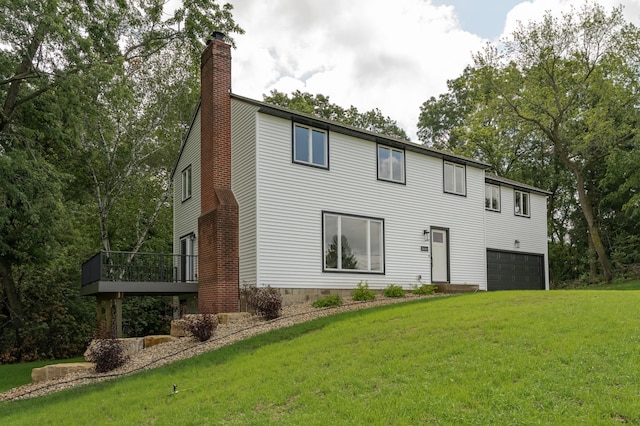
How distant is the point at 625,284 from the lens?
2386cm

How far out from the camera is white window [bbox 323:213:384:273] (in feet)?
51.3

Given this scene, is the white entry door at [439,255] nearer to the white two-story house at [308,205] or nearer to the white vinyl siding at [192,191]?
the white two-story house at [308,205]

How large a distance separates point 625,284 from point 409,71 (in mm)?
13611

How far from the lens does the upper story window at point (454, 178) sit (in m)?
19.5

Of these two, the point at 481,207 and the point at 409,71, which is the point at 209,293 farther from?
the point at 409,71

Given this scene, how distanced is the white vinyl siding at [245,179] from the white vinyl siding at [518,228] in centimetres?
1086

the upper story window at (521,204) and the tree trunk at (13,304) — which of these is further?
the upper story window at (521,204)

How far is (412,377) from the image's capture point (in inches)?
250

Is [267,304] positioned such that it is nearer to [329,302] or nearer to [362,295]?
[329,302]

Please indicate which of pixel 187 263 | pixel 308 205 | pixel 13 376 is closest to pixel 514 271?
pixel 308 205

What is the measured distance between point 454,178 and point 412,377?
47.2 ft

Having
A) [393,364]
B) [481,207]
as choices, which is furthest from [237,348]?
[481,207]

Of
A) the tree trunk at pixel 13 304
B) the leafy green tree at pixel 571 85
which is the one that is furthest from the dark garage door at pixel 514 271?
the tree trunk at pixel 13 304

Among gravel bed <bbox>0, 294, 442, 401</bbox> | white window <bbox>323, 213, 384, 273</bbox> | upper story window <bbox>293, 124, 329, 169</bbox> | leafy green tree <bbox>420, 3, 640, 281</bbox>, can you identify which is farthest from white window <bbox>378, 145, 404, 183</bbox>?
leafy green tree <bbox>420, 3, 640, 281</bbox>
